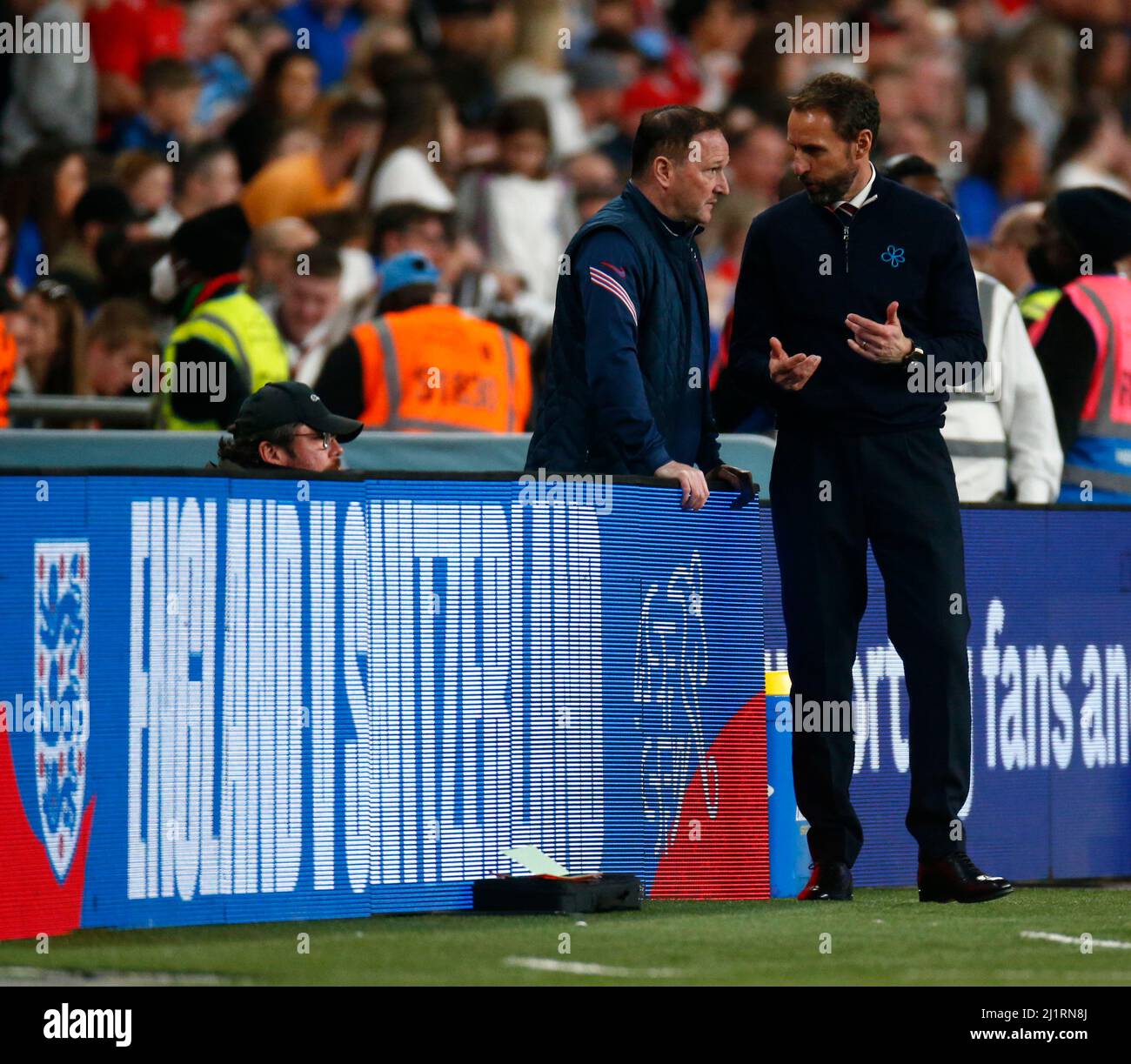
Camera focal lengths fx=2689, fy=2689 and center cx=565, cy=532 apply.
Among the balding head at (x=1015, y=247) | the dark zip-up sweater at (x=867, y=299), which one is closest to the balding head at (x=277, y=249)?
the balding head at (x=1015, y=247)

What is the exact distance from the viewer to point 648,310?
8672 millimetres

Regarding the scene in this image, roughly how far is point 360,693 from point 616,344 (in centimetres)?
135

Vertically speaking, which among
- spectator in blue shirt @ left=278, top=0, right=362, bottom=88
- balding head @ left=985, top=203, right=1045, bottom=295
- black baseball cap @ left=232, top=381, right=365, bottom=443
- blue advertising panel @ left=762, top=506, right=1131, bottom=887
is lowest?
blue advertising panel @ left=762, top=506, right=1131, bottom=887

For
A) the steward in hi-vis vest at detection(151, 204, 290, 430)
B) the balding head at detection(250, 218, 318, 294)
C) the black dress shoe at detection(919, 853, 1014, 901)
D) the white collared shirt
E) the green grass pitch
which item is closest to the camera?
the green grass pitch

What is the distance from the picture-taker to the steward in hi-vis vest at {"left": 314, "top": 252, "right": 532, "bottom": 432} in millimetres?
11484

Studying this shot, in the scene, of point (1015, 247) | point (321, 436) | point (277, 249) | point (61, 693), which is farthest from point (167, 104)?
point (61, 693)

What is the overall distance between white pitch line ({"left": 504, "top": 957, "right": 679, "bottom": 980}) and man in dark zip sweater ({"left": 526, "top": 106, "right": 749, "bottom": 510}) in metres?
2.14

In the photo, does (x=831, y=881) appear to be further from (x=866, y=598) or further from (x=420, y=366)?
(x=420, y=366)

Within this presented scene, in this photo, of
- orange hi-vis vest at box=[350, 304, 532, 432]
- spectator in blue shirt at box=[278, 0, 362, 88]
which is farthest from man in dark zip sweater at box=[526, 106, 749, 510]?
spectator in blue shirt at box=[278, 0, 362, 88]

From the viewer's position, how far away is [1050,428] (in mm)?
10555

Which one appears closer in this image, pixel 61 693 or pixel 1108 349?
pixel 61 693

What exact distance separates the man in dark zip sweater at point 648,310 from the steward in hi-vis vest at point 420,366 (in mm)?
2740

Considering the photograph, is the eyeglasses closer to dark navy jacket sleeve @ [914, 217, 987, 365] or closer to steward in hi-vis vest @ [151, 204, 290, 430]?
dark navy jacket sleeve @ [914, 217, 987, 365]
